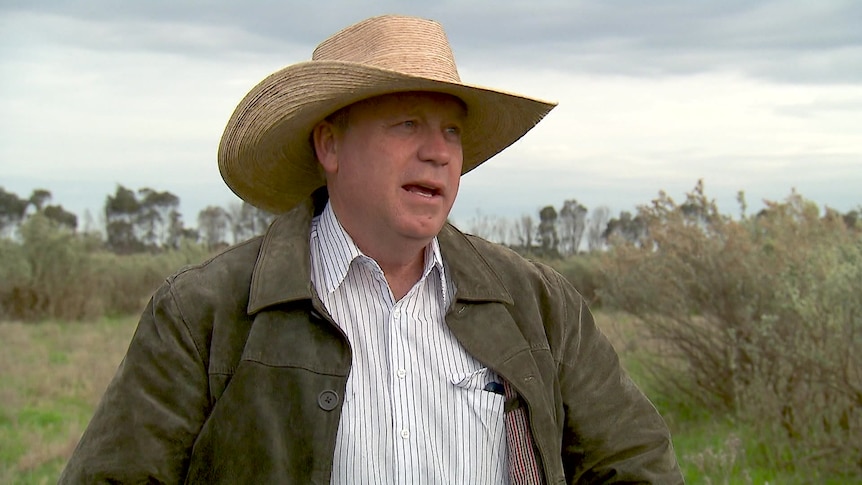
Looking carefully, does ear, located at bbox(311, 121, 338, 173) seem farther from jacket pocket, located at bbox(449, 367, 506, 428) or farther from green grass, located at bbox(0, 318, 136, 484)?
green grass, located at bbox(0, 318, 136, 484)

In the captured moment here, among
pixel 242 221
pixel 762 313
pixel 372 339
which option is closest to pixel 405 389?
pixel 372 339

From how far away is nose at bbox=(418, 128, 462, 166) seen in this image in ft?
8.84

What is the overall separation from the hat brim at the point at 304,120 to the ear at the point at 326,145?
3 centimetres

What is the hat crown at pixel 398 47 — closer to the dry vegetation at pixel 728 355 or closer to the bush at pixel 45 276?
the dry vegetation at pixel 728 355

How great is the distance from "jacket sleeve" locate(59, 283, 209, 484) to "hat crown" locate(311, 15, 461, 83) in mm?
903

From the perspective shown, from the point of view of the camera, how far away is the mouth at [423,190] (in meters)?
2.69

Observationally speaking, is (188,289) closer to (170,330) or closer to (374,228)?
(170,330)

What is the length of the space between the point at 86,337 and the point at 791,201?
11.2 metres

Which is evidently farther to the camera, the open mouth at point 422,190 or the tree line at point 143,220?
the tree line at point 143,220

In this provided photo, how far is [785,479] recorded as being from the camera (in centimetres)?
609

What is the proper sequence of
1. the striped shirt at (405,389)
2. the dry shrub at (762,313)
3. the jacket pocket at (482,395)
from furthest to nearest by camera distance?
the dry shrub at (762,313), the jacket pocket at (482,395), the striped shirt at (405,389)

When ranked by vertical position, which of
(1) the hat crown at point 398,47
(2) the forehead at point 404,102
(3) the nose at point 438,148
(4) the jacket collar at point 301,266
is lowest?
(4) the jacket collar at point 301,266

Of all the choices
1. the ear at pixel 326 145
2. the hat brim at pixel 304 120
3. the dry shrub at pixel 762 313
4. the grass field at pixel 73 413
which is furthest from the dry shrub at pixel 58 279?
the ear at pixel 326 145

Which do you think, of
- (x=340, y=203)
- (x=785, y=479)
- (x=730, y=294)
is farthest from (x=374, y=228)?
(x=730, y=294)
